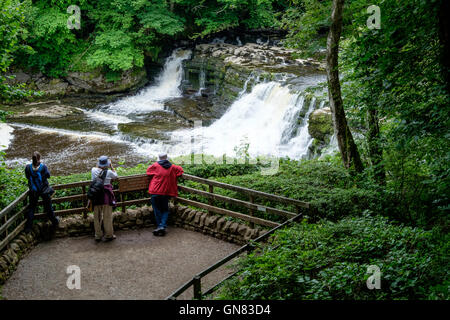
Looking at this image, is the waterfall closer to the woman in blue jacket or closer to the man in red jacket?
the woman in blue jacket

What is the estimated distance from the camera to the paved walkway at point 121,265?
6.80m

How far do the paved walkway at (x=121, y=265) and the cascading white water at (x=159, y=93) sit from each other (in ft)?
52.7

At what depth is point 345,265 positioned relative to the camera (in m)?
5.35

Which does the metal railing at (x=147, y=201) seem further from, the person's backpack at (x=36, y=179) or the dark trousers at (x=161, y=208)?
the dark trousers at (x=161, y=208)

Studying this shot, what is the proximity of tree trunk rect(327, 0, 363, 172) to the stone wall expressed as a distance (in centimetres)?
276

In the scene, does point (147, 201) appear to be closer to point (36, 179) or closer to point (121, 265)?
point (121, 265)

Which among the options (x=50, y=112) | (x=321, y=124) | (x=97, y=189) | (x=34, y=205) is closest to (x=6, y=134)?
(x=50, y=112)

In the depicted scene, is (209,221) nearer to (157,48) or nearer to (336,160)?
(336,160)

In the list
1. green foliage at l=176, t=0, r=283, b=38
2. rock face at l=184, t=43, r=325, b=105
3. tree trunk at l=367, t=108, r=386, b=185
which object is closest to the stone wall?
tree trunk at l=367, t=108, r=386, b=185

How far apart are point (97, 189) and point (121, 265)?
1630 mm

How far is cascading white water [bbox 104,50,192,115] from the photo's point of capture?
24.5 m

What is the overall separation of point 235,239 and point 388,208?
3.07 metres

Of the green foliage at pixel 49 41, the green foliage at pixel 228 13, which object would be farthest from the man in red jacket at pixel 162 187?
the green foliage at pixel 228 13

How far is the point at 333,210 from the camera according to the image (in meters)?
7.57
